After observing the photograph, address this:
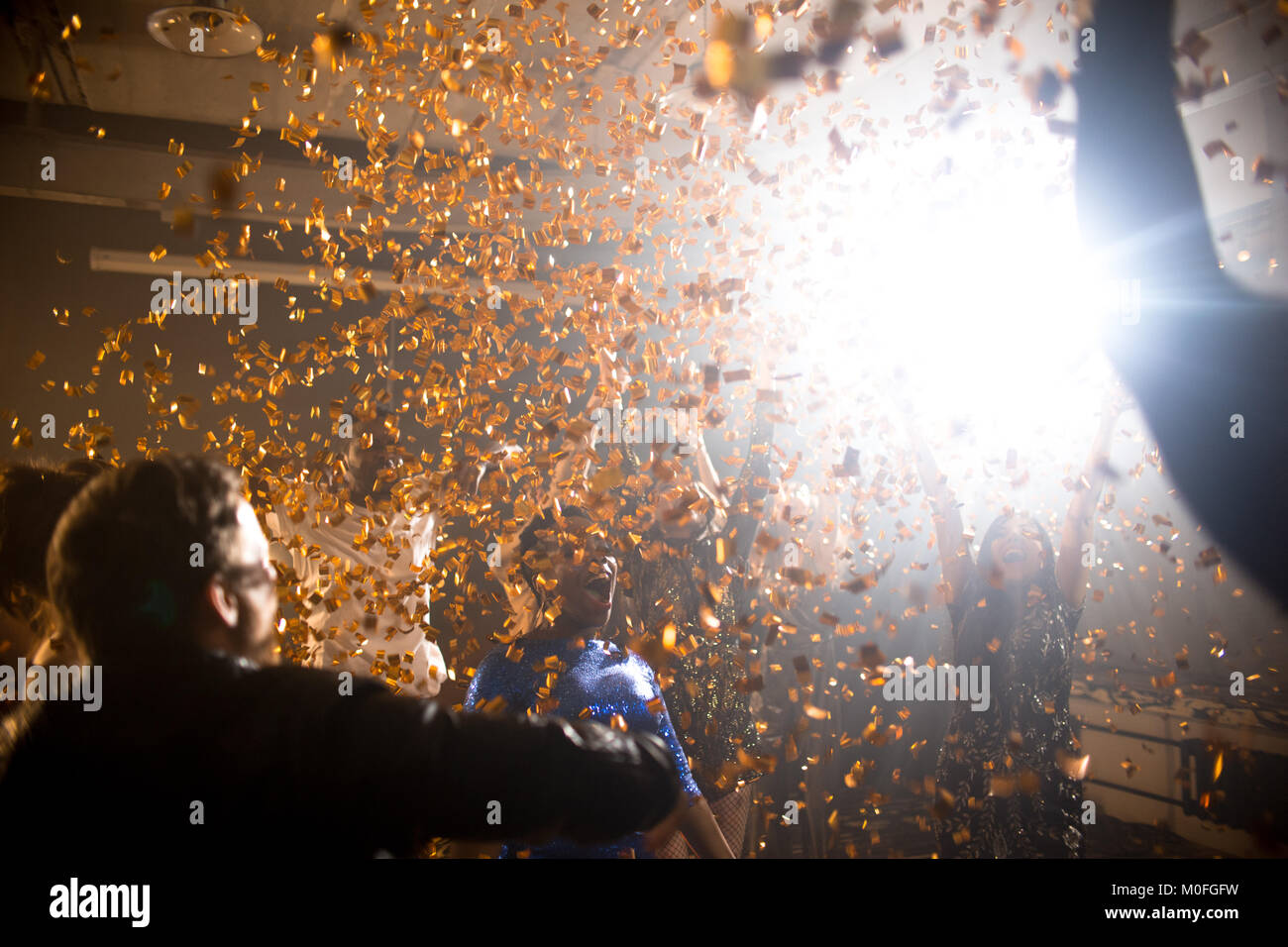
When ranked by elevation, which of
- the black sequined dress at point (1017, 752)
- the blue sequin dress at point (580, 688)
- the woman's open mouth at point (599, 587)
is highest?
the woman's open mouth at point (599, 587)

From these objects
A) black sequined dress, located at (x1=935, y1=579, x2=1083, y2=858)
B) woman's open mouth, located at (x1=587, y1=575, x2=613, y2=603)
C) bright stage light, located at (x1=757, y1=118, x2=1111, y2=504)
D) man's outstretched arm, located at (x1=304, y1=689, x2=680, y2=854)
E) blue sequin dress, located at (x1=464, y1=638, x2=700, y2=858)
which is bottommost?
black sequined dress, located at (x1=935, y1=579, x2=1083, y2=858)

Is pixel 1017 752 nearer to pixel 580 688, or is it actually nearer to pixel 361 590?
pixel 580 688

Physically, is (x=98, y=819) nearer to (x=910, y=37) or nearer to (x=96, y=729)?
(x=96, y=729)

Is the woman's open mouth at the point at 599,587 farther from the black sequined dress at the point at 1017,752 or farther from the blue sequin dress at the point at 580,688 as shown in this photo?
the black sequined dress at the point at 1017,752

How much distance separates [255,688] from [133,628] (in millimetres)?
192

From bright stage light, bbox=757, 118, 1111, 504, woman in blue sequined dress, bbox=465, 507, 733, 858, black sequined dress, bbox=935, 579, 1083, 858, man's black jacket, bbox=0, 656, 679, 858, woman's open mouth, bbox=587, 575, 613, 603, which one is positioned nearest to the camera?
man's black jacket, bbox=0, 656, 679, 858

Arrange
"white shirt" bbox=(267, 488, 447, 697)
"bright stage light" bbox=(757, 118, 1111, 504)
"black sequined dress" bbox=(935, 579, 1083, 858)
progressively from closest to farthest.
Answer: "black sequined dress" bbox=(935, 579, 1083, 858) < "white shirt" bbox=(267, 488, 447, 697) < "bright stage light" bbox=(757, 118, 1111, 504)

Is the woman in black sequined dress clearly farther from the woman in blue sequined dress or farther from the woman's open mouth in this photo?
the woman's open mouth

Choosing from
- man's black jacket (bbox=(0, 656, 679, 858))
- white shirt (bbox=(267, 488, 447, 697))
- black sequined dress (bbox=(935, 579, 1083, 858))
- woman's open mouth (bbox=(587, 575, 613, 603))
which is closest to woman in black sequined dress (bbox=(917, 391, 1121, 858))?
black sequined dress (bbox=(935, 579, 1083, 858))

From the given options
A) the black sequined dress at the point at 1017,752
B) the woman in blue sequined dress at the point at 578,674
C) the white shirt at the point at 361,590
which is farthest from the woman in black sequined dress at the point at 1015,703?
the white shirt at the point at 361,590

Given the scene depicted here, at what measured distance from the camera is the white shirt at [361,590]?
9.02ft

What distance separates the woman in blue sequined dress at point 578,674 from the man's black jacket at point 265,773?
0.91 metres

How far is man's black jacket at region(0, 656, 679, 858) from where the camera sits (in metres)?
0.92
